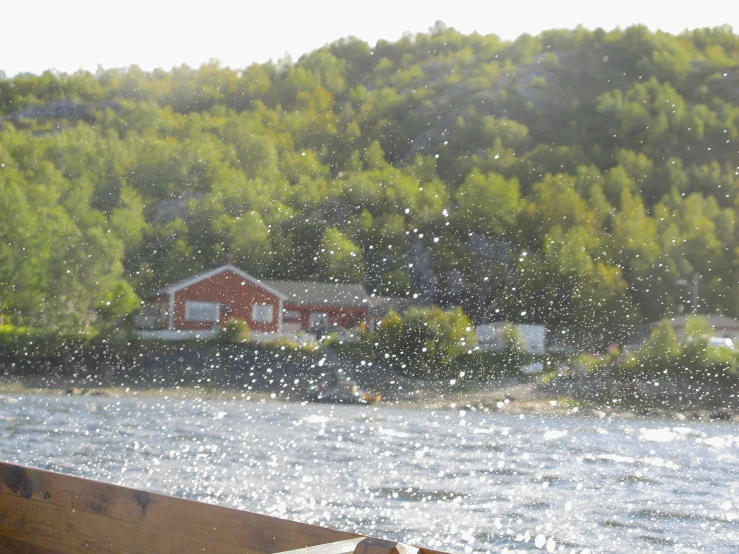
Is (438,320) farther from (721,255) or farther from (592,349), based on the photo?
(721,255)

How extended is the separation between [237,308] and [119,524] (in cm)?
4015

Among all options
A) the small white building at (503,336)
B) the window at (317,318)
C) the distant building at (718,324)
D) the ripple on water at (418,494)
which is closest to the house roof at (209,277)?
the window at (317,318)

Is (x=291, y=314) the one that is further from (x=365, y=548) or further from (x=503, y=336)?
(x=365, y=548)

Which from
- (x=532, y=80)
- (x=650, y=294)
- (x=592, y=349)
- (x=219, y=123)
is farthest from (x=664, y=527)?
(x=532, y=80)

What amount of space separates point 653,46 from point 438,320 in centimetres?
6439

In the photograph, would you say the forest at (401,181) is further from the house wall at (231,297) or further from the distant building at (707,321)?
the house wall at (231,297)

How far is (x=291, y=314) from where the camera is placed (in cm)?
4494

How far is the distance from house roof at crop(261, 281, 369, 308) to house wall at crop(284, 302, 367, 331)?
0.28 meters

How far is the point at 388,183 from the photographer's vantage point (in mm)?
67562

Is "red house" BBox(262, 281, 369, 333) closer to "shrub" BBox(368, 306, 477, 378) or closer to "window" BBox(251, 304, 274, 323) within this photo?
"window" BBox(251, 304, 274, 323)

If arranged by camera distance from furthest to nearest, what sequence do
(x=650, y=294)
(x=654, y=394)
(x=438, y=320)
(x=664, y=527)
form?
(x=650, y=294) → (x=438, y=320) → (x=654, y=394) → (x=664, y=527)

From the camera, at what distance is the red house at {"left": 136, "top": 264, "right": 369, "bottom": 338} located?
1636 inches

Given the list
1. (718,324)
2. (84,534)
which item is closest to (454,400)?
(718,324)

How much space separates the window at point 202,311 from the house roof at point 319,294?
3.75 m
